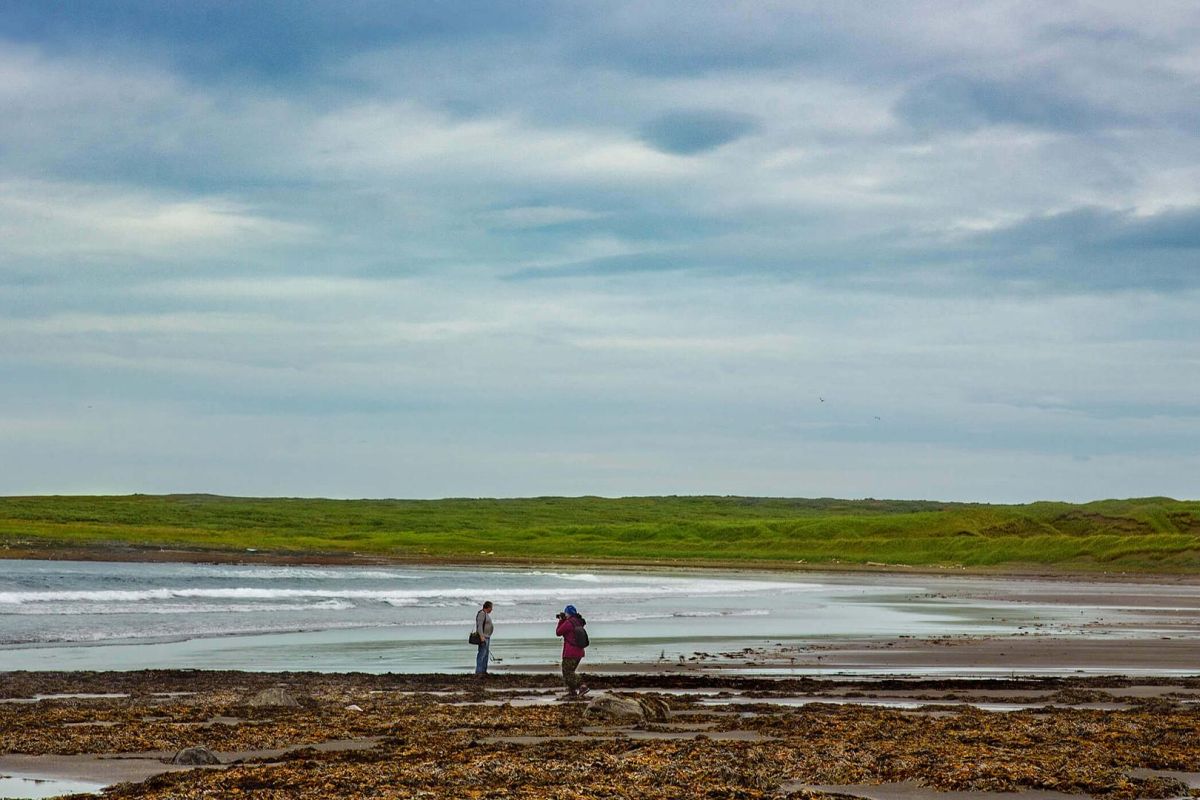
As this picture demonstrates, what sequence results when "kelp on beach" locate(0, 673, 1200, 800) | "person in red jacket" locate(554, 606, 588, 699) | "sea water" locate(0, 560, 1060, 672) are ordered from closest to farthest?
"kelp on beach" locate(0, 673, 1200, 800)
"person in red jacket" locate(554, 606, 588, 699)
"sea water" locate(0, 560, 1060, 672)

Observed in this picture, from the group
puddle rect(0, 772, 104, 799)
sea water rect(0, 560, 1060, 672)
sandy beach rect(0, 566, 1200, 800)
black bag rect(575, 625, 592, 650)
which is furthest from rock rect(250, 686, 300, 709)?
sea water rect(0, 560, 1060, 672)

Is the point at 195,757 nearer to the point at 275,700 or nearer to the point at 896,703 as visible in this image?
the point at 275,700

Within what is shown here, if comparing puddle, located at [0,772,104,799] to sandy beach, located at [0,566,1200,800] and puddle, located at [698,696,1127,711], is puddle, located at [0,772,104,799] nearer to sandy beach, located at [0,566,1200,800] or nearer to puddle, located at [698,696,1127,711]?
sandy beach, located at [0,566,1200,800]

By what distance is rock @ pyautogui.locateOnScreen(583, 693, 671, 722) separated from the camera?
1837cm

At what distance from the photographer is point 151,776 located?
45.6ft

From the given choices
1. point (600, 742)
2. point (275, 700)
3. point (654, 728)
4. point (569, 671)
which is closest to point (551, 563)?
point (569, 671)

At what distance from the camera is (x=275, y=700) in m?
20.3

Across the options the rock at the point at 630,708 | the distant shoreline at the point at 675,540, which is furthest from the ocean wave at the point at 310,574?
the rock at the point at 630,708

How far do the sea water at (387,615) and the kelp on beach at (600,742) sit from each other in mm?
7591

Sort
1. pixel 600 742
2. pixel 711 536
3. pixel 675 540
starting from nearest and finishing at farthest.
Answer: pixel 600 742 → pixel 675 540 → pixel 711 536

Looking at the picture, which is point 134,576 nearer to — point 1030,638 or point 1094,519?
point 1030,638

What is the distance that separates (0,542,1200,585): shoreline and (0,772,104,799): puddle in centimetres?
6670

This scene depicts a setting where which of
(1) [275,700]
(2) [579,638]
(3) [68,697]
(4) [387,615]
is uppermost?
(2) [579,638]

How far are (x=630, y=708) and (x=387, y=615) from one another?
1111 inches
